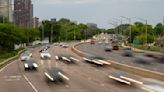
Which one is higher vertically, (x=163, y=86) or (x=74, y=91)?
(x=163, y=86)

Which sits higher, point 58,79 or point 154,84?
point 154,84

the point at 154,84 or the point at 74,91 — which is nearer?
the point at 154,84

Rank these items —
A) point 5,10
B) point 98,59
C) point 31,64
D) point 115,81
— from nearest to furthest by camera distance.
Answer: point 115,81
point 31,64
point 98,59
point 5,10

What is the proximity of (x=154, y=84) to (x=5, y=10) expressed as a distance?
514ft

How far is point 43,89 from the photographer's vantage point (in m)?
34.3

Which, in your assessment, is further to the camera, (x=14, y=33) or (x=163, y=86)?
(x=14, y=33)

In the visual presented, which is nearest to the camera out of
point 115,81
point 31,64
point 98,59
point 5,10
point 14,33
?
point 115,81

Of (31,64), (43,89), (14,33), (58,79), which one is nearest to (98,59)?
(31,64)

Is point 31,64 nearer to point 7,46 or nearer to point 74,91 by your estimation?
point 74,91

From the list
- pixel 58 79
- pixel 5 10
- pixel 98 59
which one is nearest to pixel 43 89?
pixel 58 79

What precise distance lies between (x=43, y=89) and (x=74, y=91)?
10.6 feet

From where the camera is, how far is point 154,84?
1452cm

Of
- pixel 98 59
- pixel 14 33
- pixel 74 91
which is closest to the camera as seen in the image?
pixel 74 91

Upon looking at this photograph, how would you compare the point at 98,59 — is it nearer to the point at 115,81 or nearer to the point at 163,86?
the point at 115,81
